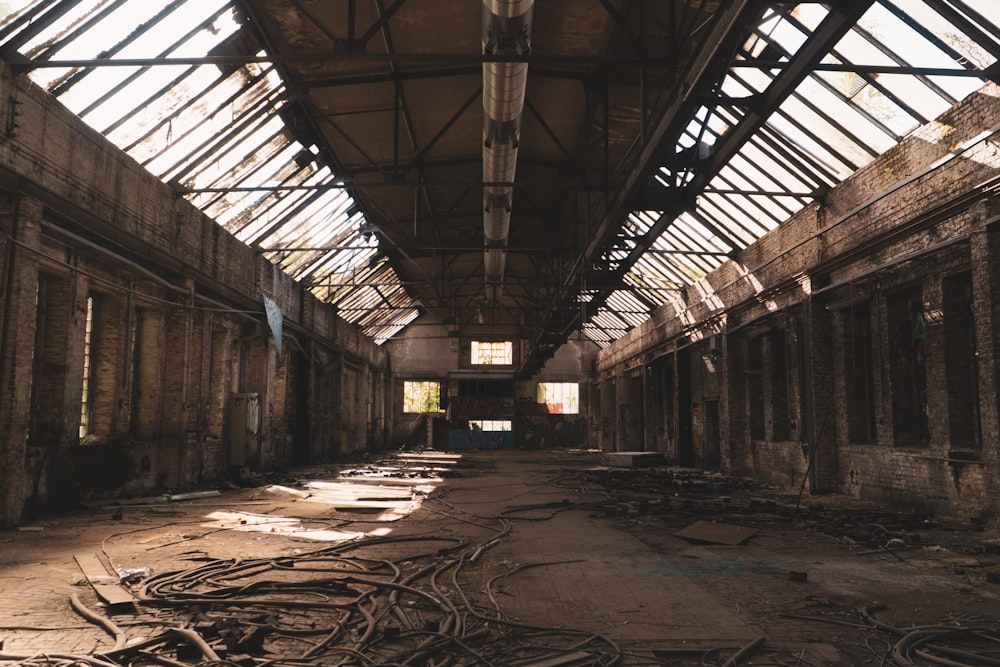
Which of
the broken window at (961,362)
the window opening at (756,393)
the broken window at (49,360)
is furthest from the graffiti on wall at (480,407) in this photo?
the broken window at (961,362)

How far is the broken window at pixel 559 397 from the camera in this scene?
38750 millimetres

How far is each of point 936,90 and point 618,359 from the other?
916 inches

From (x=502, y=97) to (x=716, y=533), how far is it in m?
6.03

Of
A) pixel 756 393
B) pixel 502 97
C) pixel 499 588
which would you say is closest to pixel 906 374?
pixel 756 393

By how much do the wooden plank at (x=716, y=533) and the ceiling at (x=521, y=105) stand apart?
459cm

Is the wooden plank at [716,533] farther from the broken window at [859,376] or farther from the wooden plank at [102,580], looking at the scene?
the wooden plank at [102,580]

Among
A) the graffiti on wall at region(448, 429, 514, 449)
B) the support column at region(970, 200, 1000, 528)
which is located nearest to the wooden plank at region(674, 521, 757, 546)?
the support column at region(970, 200, 1000, 528)

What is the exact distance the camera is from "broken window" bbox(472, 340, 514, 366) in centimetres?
3897

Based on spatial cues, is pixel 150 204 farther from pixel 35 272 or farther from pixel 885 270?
pixel 885 270

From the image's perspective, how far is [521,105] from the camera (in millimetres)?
9859

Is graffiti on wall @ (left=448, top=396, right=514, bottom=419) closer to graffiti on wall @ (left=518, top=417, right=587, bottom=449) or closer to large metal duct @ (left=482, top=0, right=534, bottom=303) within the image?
graffiti on wall @ (left=518, top=417, right=587, bottom=449)

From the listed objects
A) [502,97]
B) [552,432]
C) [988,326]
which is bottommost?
[552,432]

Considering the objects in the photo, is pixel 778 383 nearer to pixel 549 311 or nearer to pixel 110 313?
pixel 549 311

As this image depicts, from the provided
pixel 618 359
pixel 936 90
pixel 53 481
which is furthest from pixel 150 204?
pixel 618 359
